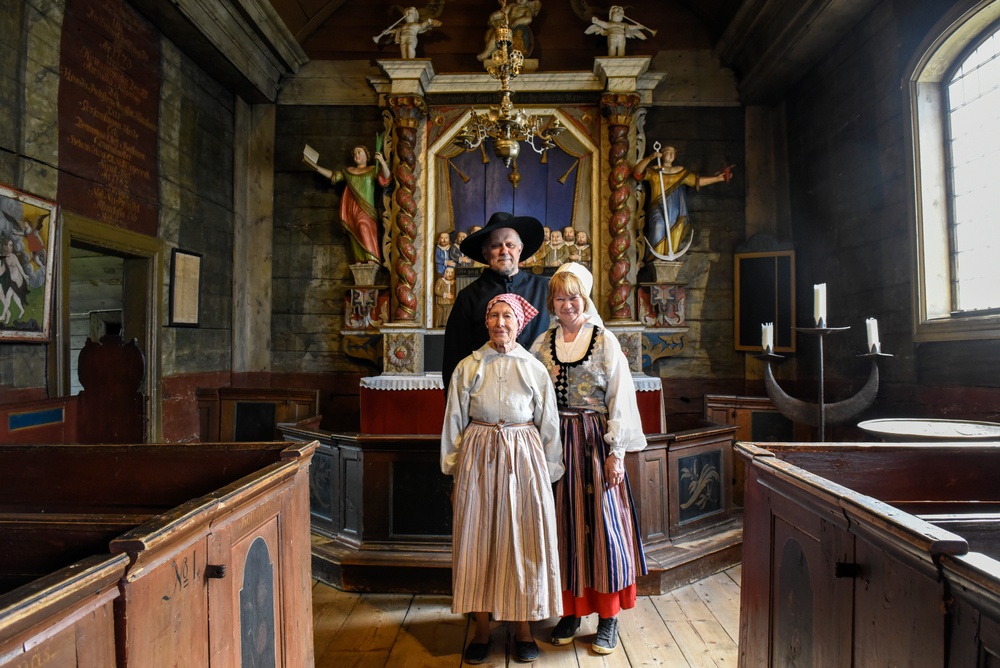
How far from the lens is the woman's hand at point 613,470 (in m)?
2.46

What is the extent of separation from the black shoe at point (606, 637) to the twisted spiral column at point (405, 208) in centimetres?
381

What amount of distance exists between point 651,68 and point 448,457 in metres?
5.33

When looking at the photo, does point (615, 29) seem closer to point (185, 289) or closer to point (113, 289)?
point (185, 289)

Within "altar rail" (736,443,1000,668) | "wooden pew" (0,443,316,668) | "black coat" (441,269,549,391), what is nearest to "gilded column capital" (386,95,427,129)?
"black coat" (441,269,549,391)

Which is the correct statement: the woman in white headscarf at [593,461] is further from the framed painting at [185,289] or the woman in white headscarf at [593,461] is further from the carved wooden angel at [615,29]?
the carved wooden angel at [615,29]

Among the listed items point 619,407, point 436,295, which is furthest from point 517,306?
point 436,295

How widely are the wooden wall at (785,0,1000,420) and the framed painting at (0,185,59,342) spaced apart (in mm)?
5421

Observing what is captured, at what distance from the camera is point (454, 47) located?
21.0 ft

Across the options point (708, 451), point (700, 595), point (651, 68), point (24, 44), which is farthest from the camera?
point (651, 68)

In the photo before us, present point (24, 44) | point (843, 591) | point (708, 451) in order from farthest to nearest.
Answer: point (708, 451), point (24, 44), point (843, 591)

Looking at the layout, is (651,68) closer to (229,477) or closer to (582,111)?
(582,111)

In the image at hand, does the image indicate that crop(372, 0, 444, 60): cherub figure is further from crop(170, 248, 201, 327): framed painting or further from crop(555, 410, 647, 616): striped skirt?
crop(555, 410, 647, 616): striped skirt

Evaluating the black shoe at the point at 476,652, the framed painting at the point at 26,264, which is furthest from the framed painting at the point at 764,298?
the framed painting at the point at 26,264

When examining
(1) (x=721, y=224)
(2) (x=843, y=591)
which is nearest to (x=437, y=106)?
(1) (x=721, y=224)
